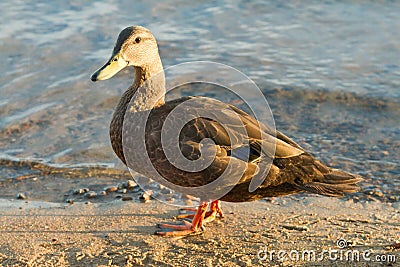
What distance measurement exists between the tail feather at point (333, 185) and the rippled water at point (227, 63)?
122 centimetres

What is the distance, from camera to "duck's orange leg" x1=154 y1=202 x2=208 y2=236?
4.82m

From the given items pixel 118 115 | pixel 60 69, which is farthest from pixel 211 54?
pixel 118 115

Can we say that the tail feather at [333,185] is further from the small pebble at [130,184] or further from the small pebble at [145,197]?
the small pebble at [130,184]

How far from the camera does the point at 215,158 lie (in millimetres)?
4688

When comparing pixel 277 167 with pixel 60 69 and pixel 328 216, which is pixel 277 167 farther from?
pixel 60 69

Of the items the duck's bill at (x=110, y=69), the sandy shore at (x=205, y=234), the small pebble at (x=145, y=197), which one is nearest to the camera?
the sandy shore at (x=205, y=234)

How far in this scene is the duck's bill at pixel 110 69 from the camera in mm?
4953

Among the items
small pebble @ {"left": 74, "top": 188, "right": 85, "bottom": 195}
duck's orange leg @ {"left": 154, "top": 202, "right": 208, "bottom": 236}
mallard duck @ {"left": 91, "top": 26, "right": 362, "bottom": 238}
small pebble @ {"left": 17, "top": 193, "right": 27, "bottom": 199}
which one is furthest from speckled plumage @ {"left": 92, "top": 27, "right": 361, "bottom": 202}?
small pebble @ {"left": 17, "top": 193, "right": 27, "bottom": 199}

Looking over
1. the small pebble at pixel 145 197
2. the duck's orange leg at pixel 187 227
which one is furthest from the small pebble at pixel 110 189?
the duck's orange leg at pixel 187 227

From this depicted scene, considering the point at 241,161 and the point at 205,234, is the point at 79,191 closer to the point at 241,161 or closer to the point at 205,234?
the point at 205,234

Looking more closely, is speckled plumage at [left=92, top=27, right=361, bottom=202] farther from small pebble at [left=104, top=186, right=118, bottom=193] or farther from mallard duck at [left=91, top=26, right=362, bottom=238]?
small pebble at [left=104, top=186, right=118, bottom=193]

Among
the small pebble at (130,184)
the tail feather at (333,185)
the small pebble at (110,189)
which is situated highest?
the tail feather at (333,185)

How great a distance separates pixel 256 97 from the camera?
27.6ft

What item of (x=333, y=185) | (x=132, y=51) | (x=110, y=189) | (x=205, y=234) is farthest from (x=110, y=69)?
(x=333, y=185)
